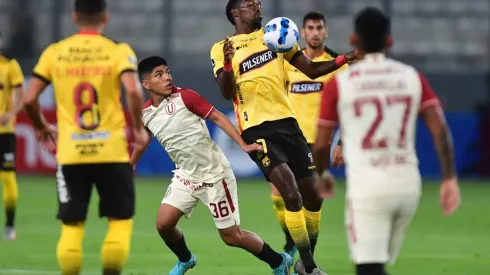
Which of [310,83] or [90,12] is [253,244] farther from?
[310,83]

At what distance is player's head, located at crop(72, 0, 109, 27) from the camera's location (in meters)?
8.31

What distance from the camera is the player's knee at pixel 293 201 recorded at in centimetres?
1049

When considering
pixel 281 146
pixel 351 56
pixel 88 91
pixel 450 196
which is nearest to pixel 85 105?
pixel 88 91

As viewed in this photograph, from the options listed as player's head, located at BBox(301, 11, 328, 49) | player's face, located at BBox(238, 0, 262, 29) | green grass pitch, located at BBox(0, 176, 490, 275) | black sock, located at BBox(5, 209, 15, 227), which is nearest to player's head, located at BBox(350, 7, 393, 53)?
Answer: player's face, located at BBox(238, 0, 262, 29)

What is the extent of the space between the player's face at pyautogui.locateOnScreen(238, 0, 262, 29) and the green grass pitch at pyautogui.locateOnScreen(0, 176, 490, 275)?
2491mm

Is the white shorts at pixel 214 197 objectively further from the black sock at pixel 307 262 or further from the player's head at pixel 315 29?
the player's head at pixel 315 29

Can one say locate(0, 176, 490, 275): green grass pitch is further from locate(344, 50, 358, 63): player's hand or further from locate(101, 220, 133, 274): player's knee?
locate(101, 220, 133, 274): player's knee

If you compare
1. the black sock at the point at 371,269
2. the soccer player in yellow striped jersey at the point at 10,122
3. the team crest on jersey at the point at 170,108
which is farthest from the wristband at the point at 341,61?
the soccer player in yellow striped jersey at the point at 10,122

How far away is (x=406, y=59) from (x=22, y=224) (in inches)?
528

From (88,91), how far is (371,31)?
87.6 inches

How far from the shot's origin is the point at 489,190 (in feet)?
76.4

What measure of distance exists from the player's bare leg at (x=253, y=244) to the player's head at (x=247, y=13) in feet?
6.76

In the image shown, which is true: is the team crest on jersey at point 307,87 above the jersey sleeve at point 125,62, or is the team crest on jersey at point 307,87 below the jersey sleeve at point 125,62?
below

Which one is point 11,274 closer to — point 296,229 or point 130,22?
point 296,229
